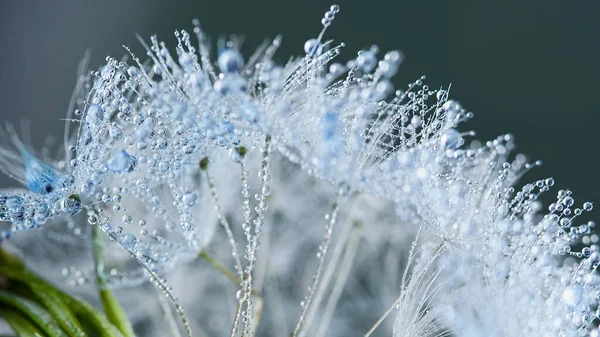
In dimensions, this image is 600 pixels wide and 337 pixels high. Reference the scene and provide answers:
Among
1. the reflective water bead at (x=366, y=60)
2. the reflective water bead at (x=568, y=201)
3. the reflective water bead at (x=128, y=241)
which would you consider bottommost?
the reflective water bead at (x=568, y=201)

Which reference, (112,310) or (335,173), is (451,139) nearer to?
(335,173)

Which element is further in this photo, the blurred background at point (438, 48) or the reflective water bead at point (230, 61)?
the blurred background at point (438, 48)

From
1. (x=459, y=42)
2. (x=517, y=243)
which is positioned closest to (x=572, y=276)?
(x=517, y=243)

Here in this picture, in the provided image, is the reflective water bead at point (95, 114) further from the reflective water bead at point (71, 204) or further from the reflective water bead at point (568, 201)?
the reflective water bead at point (568, 201)

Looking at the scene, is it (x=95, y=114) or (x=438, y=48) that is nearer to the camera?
(x=95, y=114)

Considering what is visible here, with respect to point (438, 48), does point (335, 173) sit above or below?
below

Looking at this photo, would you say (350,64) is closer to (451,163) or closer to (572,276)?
(451,163)

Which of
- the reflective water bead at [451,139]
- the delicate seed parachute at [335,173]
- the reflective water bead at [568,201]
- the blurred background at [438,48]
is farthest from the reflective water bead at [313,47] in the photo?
the blurred background at [438,48]

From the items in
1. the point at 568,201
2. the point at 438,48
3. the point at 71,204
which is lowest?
the point at 568,201

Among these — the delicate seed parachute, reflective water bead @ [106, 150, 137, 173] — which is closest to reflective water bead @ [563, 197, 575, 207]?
the delicate seed parachute

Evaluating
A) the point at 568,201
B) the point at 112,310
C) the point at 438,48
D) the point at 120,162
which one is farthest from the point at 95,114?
the point at 438,48
